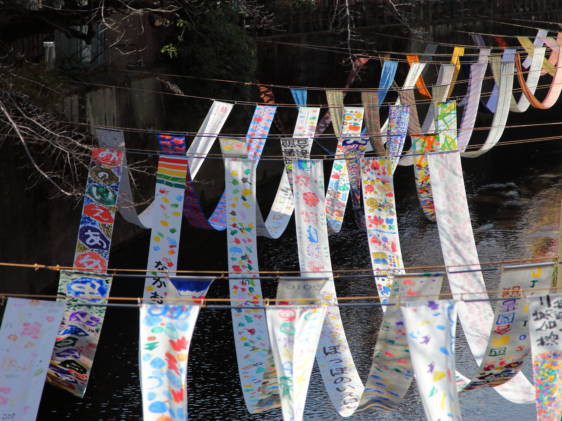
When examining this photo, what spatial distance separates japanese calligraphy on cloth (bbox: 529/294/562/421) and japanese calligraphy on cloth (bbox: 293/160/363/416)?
239 centimetres

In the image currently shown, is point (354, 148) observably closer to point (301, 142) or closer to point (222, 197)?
point (301, 142)

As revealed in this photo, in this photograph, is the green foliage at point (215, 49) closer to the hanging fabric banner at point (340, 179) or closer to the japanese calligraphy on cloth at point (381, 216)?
the hanging fabric banner at point (340, 179)

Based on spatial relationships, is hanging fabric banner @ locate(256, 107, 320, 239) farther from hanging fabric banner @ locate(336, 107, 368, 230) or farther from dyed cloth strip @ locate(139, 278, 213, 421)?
dyed cloth strip @ locate(139, 278, 213, 421)

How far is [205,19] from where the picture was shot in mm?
21062

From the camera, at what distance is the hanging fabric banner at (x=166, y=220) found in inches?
486

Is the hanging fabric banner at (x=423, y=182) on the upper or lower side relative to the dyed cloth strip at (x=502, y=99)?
lower

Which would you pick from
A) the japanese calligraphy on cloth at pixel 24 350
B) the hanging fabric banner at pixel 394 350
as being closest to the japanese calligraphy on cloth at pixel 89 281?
the japanese calligraphy on cloth at pixel 24 350

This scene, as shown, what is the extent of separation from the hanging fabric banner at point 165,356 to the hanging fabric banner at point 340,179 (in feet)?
23.1

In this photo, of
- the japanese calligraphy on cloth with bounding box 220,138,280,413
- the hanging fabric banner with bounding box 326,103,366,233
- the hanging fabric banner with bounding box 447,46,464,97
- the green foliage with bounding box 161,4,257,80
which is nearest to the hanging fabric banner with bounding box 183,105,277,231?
the hanging fabric banner with bounding box 326,103,366,233

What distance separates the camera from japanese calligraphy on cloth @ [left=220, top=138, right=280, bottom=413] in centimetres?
1048

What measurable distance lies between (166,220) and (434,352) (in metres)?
4.97

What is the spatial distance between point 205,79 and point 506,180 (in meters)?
8.42

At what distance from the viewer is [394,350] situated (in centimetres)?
911

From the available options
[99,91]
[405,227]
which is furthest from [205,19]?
[405,227]
